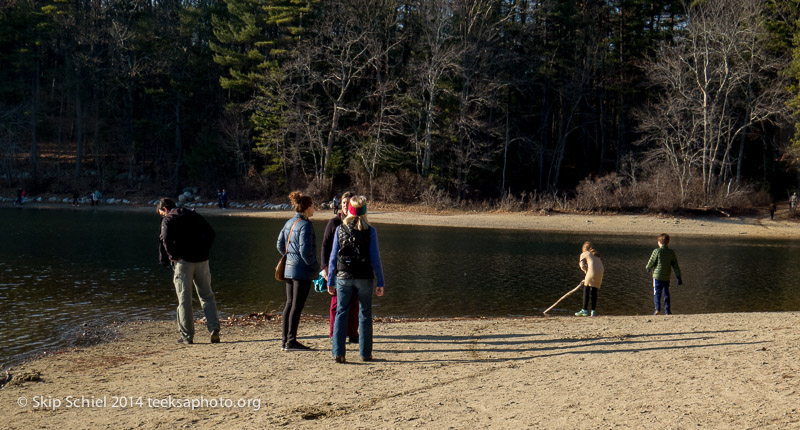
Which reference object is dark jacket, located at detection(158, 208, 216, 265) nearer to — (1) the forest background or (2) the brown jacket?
(2) the brown jacket

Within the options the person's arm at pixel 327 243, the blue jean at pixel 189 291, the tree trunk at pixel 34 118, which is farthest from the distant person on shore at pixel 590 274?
the tree trunk at pixel 34 118

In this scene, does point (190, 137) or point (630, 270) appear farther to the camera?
point (190, 137)

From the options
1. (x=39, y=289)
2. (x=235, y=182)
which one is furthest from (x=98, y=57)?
(x=39, y=289)

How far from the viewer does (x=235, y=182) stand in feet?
175

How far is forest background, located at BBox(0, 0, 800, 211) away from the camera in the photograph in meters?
42.0

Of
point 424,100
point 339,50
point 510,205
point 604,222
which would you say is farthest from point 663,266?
point 339,50

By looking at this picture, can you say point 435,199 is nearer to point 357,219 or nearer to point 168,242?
point 168,242

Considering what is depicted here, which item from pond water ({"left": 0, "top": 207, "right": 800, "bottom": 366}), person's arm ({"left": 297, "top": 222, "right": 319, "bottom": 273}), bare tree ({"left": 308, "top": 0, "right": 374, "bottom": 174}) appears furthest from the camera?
bare tree ({"left": 308, "top": 0, "right": 374, "bottom": 174})

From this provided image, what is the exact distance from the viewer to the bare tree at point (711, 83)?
39594 mm

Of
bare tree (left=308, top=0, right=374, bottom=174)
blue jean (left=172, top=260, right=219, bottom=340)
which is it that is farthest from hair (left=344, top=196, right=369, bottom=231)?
bare tree (left=308, top=0, right=374, bottom=174)

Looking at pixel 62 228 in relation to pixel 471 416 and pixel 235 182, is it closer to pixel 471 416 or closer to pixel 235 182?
pixel 235 182

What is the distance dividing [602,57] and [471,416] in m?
47.5

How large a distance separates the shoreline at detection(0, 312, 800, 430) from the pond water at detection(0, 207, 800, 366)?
273cm

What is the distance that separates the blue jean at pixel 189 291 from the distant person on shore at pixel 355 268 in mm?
2085
